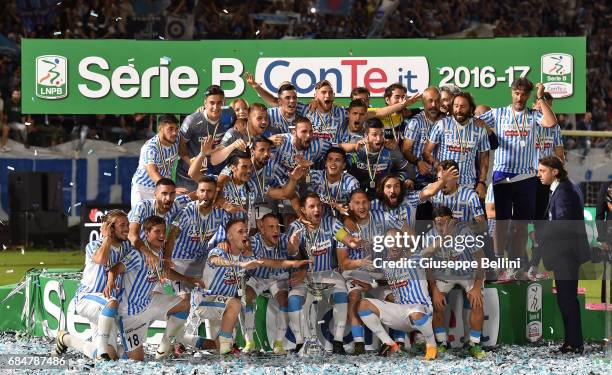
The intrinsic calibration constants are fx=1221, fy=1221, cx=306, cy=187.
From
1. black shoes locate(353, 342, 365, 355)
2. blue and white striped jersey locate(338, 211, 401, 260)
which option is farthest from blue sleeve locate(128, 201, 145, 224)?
black shoes locate(353, 342, 365, 355)

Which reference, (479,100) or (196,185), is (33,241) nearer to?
(196,185)

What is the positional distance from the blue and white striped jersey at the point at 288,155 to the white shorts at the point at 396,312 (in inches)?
61.7

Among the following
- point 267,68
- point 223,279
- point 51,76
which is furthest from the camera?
point 267,68

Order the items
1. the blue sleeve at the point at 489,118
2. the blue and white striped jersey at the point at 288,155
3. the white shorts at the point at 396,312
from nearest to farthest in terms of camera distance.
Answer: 1. the white shorts at the point at 396,312
2. the blue and white striped jersey at the point at 288,155
3. the blue sleeve at the point at 489,118

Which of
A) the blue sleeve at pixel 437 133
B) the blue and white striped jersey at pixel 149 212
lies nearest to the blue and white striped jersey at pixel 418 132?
the blue sleeve at pixel 437 133

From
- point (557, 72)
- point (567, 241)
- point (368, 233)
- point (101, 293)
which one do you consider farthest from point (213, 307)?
point (557, 72)

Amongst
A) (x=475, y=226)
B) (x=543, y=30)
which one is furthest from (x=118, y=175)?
(x=543, y=30)

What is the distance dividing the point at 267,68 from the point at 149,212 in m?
3.02

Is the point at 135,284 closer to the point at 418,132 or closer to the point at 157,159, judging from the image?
the point at 157,159

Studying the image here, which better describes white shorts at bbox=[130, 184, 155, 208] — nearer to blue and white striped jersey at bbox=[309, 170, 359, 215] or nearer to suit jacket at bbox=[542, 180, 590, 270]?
blue and white striped jersey at bbox=[309, 170, 359, 215]

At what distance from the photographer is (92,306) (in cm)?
1026

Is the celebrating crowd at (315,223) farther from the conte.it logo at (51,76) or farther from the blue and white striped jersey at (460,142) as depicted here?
the conte.it logo at (51,76)

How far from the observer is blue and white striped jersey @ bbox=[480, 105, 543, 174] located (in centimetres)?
1212

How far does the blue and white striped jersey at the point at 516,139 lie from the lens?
477 inches
